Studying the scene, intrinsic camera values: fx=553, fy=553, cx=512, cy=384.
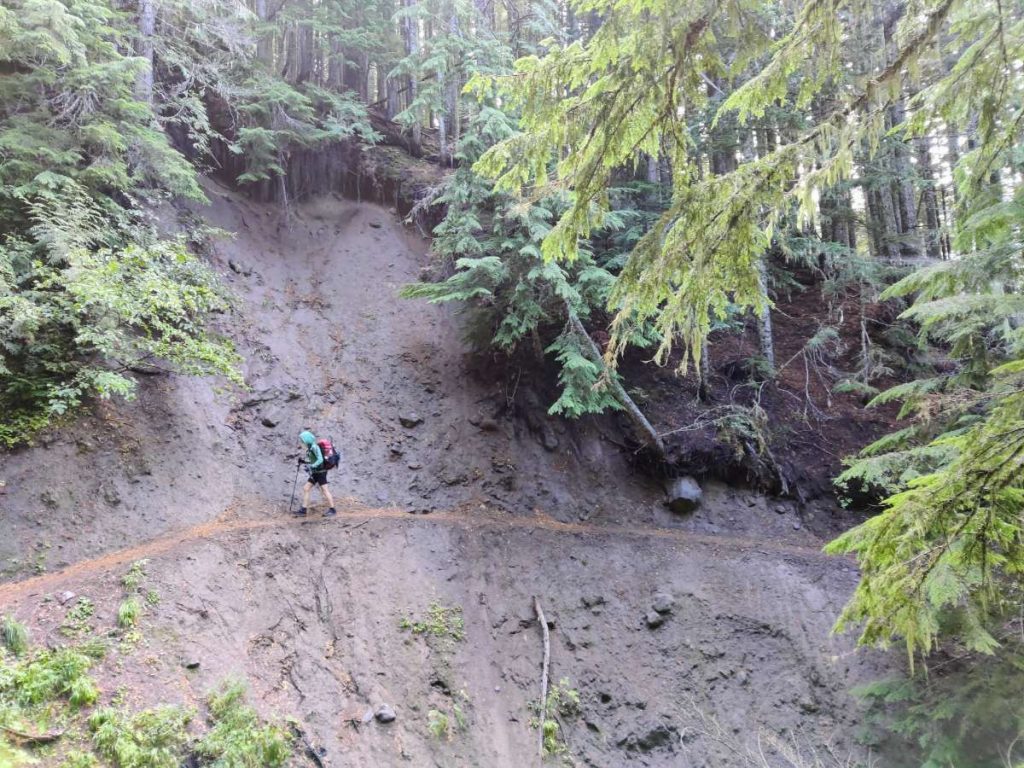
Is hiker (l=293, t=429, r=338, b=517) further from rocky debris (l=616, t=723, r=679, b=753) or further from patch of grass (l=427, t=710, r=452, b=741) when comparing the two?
rocky debris (l=616, t=723, r=679, b=753)

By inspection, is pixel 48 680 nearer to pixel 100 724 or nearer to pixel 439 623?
pixel 100 724

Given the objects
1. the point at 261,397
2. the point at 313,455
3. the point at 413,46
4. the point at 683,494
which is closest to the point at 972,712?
the point at 683,494

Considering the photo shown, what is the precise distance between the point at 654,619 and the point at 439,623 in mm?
3730

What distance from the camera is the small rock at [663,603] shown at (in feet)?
32.0

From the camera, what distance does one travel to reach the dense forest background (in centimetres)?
361

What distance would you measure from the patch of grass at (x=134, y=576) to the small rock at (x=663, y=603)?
7.87m

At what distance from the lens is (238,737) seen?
598 cm

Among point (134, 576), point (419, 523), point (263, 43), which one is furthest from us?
point (263, 43)

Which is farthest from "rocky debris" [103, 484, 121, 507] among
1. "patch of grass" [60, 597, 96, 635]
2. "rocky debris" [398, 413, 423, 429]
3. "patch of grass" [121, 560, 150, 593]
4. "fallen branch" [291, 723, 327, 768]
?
"rocky debris" [398, 413, 423, 429]

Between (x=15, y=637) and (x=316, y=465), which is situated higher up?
(x=316, y=465)

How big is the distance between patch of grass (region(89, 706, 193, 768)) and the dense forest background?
447 cm

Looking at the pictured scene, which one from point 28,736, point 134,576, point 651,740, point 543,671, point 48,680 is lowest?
point 651,740

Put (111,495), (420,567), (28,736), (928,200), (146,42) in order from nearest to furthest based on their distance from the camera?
(28,736) < (111,495) < (420,567) < (146,42) < (928,200)

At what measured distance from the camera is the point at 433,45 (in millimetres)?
14375
